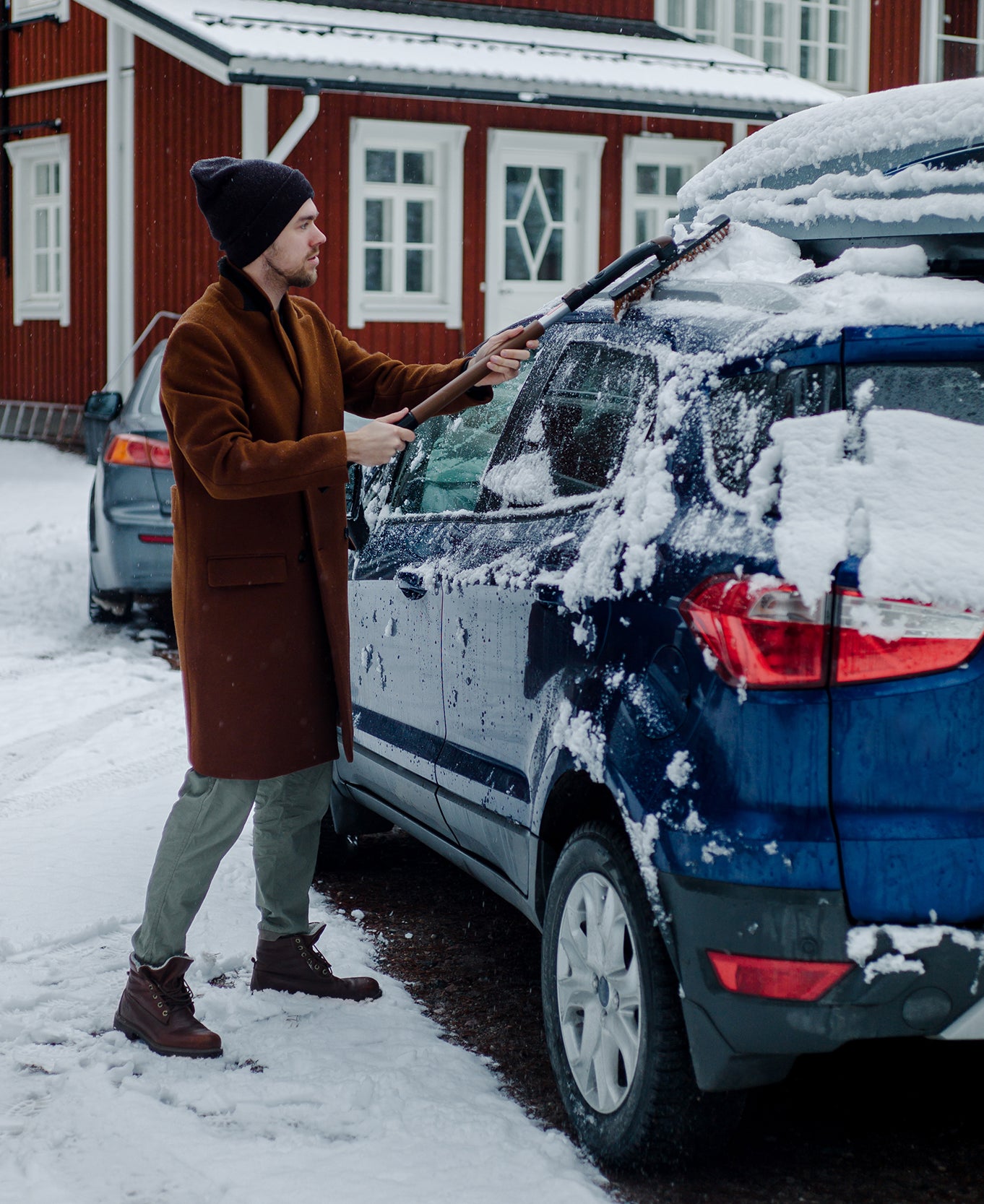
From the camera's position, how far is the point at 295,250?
12.2ft

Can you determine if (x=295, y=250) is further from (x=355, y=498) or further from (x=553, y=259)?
(x=553, y=259)

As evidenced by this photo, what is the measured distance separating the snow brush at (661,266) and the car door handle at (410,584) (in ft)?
3.07

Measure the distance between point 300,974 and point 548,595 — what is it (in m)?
1.30

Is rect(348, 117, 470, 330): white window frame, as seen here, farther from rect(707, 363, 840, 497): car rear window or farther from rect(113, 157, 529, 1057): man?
rect(707, 363, 840, 497): car rear window

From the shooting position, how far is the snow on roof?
3.07 meters

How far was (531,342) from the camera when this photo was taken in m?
3.73

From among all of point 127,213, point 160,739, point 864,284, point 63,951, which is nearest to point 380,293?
point 127,213

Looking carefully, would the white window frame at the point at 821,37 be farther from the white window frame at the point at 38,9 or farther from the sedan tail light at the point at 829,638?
the sedan tail light at the point at 829,638

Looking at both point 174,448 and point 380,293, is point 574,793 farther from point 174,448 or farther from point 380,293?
point 380,293

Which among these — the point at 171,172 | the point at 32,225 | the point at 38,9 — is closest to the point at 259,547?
the point at 171,172

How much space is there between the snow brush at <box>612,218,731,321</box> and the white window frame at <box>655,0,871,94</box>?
17497 mm

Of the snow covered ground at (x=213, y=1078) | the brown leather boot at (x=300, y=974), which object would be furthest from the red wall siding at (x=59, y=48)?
the brown leather boot at (x=300, y=974)

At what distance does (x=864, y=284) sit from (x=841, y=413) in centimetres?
32

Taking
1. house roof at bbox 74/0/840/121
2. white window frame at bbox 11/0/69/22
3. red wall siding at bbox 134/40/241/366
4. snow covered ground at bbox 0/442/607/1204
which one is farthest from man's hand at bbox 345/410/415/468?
white window frame at bbox 11/0/69/22
